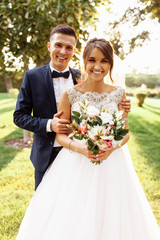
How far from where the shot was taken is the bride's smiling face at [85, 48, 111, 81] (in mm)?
2113

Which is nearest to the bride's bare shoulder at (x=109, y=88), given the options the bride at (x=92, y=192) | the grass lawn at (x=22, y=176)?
the bride at (x=92, y=192)

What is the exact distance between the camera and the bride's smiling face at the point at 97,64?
2.11m

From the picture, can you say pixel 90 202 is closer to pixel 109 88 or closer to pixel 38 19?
pixel 109 88

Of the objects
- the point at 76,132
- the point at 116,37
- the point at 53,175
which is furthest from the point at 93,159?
the point at 116,37

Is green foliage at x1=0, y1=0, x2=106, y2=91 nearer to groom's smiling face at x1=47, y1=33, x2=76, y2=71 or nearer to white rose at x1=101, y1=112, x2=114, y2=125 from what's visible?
groom's smiling face at x1=47, y1=33, x2=76, y2=71

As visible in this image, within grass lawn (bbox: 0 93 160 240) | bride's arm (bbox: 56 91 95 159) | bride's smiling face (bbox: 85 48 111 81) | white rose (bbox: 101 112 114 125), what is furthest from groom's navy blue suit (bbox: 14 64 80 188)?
grass lawn (bbox: 0 93 160 240)

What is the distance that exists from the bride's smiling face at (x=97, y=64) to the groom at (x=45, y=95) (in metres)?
0.51

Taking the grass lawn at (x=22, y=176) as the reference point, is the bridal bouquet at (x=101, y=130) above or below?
above

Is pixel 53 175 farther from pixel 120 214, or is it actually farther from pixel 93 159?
pixel 120 214

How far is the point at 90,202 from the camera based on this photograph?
2.03m

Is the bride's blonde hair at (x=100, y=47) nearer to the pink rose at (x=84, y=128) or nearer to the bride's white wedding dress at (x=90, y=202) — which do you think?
the bride's white wedding dress at (x=90, y=202)

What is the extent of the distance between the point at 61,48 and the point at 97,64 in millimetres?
Answer: 632

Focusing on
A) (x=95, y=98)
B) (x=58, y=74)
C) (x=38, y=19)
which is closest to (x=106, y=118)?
(x=95, y=98)

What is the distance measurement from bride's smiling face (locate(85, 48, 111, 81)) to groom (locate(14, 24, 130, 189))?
1.67 feet
